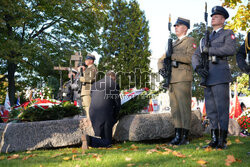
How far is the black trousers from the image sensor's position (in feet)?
14.4

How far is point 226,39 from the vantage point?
14.6 ft

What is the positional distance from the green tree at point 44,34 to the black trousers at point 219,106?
15.1 meters

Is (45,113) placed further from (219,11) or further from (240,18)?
(240,18)

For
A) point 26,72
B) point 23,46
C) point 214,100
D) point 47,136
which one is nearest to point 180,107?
point 214,100

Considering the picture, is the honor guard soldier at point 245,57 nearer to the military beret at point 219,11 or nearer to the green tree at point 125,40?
the military beret at point 219,11

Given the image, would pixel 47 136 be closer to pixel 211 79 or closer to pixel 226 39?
pixel 211 79

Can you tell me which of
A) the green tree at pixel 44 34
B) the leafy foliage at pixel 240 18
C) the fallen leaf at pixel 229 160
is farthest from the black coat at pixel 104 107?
the green tree at pixel 44 34

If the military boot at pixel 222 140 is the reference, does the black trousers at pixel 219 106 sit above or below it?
above

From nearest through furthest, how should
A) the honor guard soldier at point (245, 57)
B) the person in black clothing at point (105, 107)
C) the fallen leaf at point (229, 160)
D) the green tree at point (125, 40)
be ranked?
the fallen leaf at point (229, 160) → the honor guard soldier at point (245, 57) → the person in black clothing at point (105, 107) → the green tree at point (125, 40)

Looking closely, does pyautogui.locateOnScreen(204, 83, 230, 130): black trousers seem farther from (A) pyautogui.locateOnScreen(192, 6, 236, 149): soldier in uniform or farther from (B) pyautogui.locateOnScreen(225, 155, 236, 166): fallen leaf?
(B) pyautogui.locateOnScreen(225, 155, 236, 166): fallen leaf

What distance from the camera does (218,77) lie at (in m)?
4.43

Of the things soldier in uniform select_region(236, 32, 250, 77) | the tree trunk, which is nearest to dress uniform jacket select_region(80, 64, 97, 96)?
soldier in uniform select_region(236, 32, 250, 77)

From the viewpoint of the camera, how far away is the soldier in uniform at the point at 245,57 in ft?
13.3

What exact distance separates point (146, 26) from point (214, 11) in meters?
24.5
